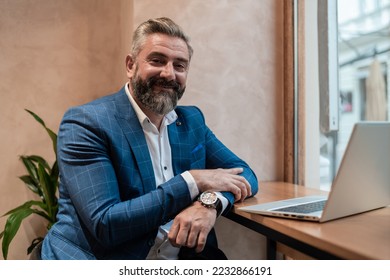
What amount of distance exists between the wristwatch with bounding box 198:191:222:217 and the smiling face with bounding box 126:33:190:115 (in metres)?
0.40

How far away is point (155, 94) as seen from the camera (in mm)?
1395

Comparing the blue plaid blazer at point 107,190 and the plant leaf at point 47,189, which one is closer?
the blue plaid blazer at point 107,190

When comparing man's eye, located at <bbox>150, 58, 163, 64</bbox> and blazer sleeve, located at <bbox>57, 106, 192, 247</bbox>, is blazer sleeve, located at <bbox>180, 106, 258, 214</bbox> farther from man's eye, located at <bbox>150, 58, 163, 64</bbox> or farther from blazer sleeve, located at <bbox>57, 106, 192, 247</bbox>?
blazer sleeve, located at <bbox>57, 106, 192, 247</bbox>

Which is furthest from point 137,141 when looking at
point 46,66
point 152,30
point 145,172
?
point 46,66

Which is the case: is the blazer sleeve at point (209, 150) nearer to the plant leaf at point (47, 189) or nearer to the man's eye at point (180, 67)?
the man's eye at point (180, 67)

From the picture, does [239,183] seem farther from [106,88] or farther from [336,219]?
[106,88]

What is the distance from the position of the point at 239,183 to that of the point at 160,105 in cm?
43

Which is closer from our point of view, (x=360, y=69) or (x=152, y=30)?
(x=152, y=30)

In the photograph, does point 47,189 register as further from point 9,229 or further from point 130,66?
point 130,66

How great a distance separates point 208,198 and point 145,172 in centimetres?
25

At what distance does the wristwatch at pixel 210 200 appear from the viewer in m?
1.18

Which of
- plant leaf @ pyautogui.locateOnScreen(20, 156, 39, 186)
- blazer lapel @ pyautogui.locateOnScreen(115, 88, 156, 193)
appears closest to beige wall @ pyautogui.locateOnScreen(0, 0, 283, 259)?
plant leaf @ pyautogui.locateOnScreen(20, 156, 39, 186)

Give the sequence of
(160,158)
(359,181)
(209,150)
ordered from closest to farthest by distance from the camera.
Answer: (359,181)
(160,158)
(209,150)

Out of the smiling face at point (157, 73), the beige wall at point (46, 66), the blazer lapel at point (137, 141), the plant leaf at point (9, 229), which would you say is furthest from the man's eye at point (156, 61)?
the plant leaf at point (9, 229)
